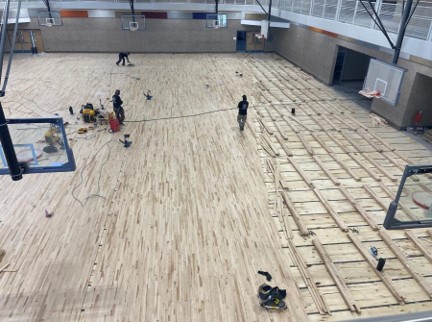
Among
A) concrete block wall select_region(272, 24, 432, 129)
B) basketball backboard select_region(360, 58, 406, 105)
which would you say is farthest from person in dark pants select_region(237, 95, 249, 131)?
concrete block wall select_region(272, 24, 432, 129)

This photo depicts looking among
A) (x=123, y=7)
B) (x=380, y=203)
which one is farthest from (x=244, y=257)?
(x=123, y=7)

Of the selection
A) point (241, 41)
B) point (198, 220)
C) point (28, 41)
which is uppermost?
point (241, 41)

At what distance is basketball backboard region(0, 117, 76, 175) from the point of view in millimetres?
6473

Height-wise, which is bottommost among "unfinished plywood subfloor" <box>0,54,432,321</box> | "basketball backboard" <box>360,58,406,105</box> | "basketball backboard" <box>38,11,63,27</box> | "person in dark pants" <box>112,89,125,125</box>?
"unfinished plywood subfloor" <box>0,54,432,321</box>

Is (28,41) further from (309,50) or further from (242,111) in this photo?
(242,111)

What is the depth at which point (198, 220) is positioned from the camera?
9.21 metres

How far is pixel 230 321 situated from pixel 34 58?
2964 centimetres

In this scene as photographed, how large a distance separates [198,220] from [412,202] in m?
5.37

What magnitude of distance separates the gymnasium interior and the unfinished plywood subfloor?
0.14 ft

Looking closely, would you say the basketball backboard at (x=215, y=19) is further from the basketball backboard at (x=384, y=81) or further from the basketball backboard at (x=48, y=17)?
the basketball backboard at (x=384, y=81)

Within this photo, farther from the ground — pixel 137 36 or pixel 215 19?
pixel 215 19

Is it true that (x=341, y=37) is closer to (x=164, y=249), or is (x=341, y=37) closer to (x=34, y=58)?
(x=164, y=249)

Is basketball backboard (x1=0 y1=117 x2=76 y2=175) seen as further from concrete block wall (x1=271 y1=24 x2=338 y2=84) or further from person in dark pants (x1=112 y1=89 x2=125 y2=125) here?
concrete block wall (x1=271 y1=24 x2=338 y2=84)

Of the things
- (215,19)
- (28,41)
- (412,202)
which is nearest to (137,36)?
(215,19)
